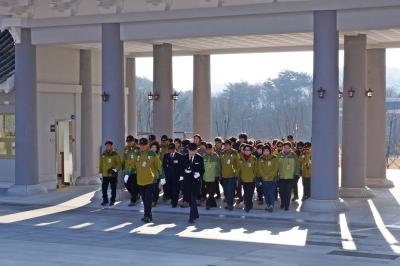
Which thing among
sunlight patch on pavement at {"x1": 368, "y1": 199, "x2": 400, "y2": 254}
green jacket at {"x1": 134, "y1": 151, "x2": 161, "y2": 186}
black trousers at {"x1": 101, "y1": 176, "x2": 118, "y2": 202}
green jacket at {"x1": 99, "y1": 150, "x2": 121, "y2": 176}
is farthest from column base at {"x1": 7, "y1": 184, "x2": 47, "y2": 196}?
sunlight patch on pavement at {"x1": 368, "y1": 199, "x2": 400, "y2": 254}

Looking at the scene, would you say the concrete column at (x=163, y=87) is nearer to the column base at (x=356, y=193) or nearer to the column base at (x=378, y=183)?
the column base at (x=356, y=193)

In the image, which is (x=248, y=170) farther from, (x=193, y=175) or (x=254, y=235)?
(x=254, y=235)

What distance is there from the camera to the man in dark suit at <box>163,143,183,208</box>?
19.5 m

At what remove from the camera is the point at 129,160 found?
19.1 meters

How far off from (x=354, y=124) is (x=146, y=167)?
749 centimetres

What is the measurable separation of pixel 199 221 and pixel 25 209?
198 inches

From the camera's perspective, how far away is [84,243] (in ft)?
48.7

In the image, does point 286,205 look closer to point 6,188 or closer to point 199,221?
point 199,221

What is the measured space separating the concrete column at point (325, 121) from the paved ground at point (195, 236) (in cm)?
67

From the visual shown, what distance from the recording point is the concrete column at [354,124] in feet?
72.6

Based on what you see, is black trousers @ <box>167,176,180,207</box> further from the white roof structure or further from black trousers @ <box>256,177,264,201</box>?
the white roof structure

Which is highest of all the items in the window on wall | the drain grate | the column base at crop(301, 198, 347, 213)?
the window on wall

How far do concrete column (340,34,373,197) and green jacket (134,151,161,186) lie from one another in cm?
691

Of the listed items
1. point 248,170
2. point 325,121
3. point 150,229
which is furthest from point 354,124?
point 150,229
